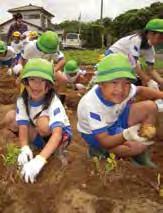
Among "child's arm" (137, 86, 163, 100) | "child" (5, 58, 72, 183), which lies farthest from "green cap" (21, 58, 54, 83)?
"child's arm" (137, 86, 163, 100)

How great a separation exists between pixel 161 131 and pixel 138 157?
50.8 inches

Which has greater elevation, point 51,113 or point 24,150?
point 51,113

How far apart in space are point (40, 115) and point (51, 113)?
0.12 m

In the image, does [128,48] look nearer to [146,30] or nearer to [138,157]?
[146,30]

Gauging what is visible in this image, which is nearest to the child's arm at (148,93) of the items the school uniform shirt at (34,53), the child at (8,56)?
the school uniform shirt at (34,53)

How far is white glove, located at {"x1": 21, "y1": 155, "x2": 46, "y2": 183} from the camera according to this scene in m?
2.61

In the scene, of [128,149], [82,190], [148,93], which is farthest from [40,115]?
[148,93]

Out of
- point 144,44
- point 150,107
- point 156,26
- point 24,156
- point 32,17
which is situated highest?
point 156,26

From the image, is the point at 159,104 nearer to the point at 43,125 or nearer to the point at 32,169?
the point at 43,125

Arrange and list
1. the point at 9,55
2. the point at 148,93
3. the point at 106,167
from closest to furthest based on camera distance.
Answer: the point at 106,167 < the point at 148,93 < the point at 9,55

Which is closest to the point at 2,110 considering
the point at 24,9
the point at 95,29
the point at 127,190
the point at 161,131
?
the point at 161,131

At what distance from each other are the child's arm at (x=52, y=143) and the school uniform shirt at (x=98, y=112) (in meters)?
0.27

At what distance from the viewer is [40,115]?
10.6 ft

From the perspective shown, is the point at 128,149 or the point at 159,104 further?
the point at 159,104
